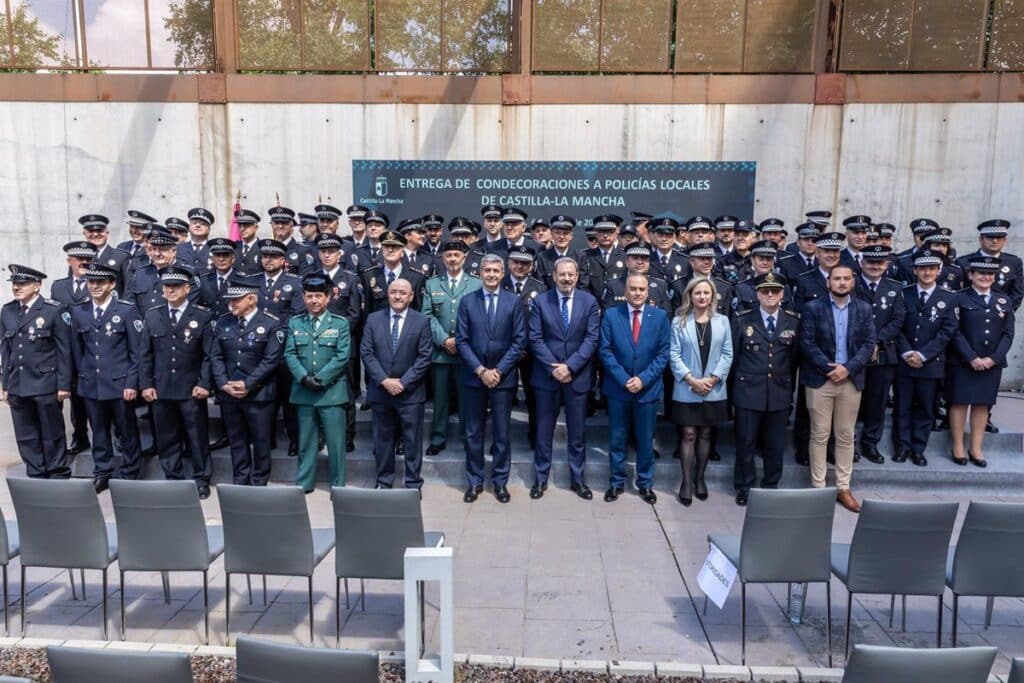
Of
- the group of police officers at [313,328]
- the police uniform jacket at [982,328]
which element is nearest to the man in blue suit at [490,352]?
the group of police officers at [313,328]

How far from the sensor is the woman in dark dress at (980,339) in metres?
6.33

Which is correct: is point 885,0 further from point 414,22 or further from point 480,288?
point 480,288

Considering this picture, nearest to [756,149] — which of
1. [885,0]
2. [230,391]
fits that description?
[885,0]

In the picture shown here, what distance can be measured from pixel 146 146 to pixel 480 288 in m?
6.61

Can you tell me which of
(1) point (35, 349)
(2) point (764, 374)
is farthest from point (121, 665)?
(2) point (764, 374)

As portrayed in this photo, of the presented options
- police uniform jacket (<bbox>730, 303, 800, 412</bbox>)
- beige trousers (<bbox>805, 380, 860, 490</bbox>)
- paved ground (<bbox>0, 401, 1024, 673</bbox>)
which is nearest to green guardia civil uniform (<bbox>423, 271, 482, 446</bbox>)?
paved ground (<bbox>0, 401, 1024, 673</bbox>)

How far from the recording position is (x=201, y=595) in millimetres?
4477

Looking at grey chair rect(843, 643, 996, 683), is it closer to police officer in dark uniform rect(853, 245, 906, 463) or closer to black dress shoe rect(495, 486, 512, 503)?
black dress shoe rect(495, 486, 512, 503)

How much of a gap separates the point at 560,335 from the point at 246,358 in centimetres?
254

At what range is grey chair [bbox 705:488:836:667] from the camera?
12.2 ft

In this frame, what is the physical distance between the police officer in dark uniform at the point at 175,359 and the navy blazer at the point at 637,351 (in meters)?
3.29

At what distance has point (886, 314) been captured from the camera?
633 centimetres

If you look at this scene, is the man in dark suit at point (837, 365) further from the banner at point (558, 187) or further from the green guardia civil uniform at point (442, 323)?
the banner at point (558, 187)

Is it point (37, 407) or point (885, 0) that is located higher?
point (885, 0)
